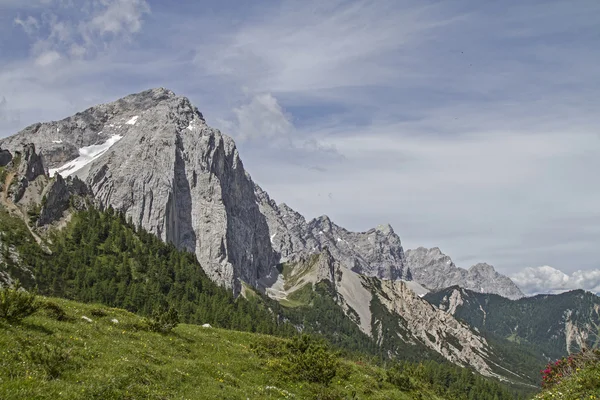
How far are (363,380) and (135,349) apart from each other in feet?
69.0

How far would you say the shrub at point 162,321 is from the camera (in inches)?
1424

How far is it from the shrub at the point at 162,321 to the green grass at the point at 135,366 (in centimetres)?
75

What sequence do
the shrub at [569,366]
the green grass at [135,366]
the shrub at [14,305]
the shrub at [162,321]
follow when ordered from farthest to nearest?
the shrub at [162,321]
the shrub at [569,366]
the shrub at [14,305]
the green grass at [135,366]

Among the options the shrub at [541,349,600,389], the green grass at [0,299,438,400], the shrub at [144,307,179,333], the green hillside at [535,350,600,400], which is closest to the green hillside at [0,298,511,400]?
the green grass at [0,299,438,400]

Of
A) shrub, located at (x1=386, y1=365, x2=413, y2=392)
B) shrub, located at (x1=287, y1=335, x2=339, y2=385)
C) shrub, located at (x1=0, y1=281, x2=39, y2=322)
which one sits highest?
shrub, located at (x1=0, y1=281, x2=39, y2=322)

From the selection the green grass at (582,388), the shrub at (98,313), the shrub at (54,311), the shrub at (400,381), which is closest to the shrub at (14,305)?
the shrub at (54,311)

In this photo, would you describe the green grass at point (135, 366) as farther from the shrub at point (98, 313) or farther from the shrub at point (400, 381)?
the shrub at point (400, 381)

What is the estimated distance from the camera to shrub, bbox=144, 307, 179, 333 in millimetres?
36175

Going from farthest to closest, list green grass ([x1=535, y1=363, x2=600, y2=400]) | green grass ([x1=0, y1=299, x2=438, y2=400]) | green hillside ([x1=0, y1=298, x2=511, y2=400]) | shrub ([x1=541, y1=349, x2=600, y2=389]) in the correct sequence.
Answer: shrub ([x1=541, y1=349, x2=600, y2=389]) → green grass ([x1=535, y1=363, x2=600, y2=400]) → green hillside ([x1=0, y1=298, x2=511, y2=400]) → green grass ([x1=0, y1=299, x2=438, y2=400])

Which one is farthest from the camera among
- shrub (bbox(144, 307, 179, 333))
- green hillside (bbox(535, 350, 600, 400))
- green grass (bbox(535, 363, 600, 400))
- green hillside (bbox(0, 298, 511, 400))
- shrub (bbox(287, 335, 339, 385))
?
shrub (bbox(144, 307, 179, 333))

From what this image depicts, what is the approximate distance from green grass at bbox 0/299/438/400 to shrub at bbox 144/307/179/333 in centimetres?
75

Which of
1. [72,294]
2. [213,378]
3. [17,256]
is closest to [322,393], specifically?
[213,378]

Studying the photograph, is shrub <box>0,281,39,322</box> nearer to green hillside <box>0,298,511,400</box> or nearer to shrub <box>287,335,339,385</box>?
green hillside <box>0,298,511,400</box>

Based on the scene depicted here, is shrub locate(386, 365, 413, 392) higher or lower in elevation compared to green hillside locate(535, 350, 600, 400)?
lower
